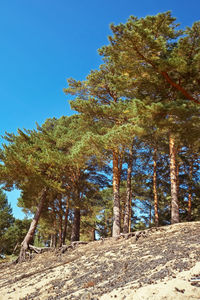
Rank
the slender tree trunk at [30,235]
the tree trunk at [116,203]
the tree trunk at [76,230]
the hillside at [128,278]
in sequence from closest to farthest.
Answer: the hillside at [128,278]
the tree trunk at [116,203]
the slender tree trunk at [30,235]
the tree trunk at [76,230]

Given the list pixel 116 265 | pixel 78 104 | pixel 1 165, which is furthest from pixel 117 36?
pixel 1 165

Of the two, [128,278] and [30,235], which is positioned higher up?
[30,235]

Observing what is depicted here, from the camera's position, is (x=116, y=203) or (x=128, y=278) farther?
(x=116, y=203)

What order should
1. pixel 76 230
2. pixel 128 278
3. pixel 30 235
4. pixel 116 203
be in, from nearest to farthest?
1. pixel 128 278
2. pixel 116 203
3. pixel 30 235
4. pixel 76 230

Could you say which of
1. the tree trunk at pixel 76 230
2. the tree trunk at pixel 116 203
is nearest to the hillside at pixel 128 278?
the tree trunk at pixel 116 203

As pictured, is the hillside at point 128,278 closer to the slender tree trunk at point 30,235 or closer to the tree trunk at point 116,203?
the tree trunk at point 116,203

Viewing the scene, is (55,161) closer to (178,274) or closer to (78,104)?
(78,104)

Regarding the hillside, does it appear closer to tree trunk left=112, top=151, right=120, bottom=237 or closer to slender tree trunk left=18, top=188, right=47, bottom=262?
tree trunk left=112, top=151, right=120, bottom=237

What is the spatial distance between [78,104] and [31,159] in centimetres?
443

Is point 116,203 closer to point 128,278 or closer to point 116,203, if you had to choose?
point 116,203

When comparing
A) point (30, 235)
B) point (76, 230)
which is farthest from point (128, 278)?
point (76, 230)

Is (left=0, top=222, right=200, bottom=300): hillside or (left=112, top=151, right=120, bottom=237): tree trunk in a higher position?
(left=112, top=151, right=120, bottom=237): tree trunk

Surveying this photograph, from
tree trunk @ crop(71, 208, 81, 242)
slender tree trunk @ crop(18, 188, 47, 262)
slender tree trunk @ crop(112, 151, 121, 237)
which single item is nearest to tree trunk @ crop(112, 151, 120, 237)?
slender tree trunk @ crop(112, 151, 121, 237)

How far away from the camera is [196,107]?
324 inches
